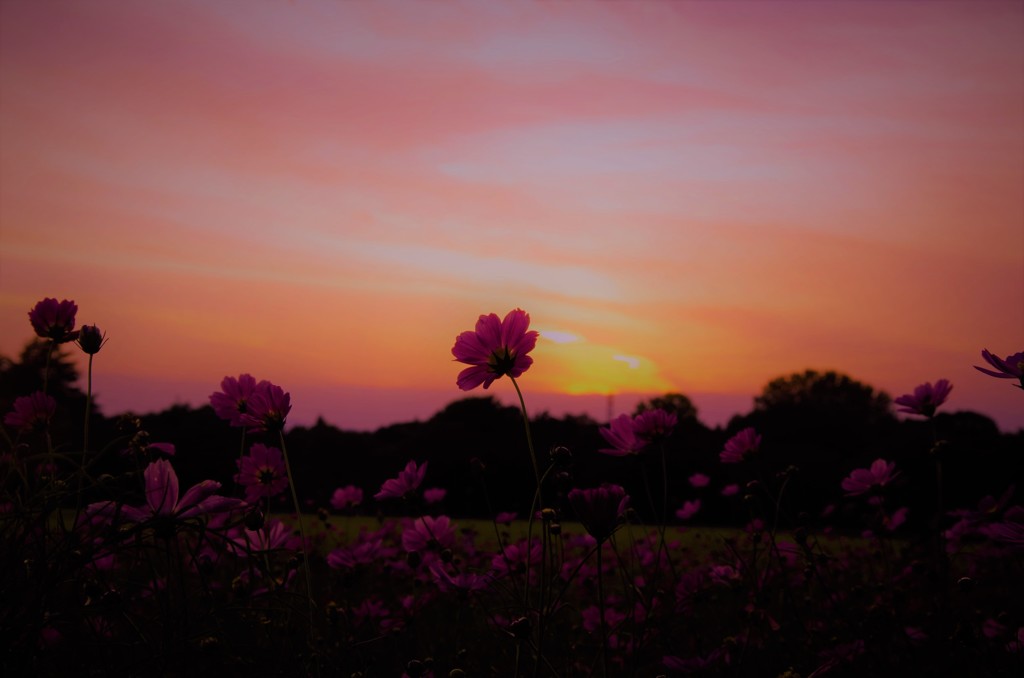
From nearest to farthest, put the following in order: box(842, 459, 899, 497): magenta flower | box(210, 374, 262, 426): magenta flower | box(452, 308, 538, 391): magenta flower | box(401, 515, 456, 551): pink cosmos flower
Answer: box(452, 308, 538, 391): magenta flower, box(210, 374, 262, 426): magenta flower, box(401, 515, 456, 551): pink cosmos flower, box(842, 459, 899, 497): magenta flower

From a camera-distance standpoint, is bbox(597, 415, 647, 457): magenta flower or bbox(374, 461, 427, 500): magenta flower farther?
bbox(374, 461, 427, 500): magenta flower

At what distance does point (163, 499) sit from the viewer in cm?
117

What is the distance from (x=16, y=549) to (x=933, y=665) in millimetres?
2295

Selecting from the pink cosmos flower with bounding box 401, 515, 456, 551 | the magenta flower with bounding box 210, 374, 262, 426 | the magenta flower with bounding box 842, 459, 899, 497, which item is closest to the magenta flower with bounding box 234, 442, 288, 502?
the magenta flower with bounding box 210, 374, 262, 426

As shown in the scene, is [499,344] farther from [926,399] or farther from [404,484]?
[926,399]

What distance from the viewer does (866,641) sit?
2062 millimetres

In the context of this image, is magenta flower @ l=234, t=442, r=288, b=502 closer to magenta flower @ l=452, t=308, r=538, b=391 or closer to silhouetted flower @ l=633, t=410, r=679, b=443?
magenta flower @ l=452, t=308, r=538, b=391

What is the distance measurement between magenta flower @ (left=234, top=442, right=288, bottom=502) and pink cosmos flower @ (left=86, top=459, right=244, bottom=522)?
2.63ft

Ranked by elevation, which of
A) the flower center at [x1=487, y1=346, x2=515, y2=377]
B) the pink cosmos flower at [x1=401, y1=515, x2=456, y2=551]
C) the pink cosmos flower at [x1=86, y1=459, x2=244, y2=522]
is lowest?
the pink cosmos flower at [x1=401, y1=515, x2=456, y2=551]

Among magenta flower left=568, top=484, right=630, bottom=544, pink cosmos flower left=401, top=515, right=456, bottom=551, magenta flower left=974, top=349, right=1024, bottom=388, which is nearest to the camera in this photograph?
magenta flower left=568, top=484, right=630, bottom=544

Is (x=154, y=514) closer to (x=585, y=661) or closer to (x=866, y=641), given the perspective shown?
(x=585, y=661)

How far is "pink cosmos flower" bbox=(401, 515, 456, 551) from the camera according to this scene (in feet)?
7.14

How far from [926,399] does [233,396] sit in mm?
2005

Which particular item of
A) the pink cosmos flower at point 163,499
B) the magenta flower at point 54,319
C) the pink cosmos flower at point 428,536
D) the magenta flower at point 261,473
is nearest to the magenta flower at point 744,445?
the pink cosmos flower at point 428,536
